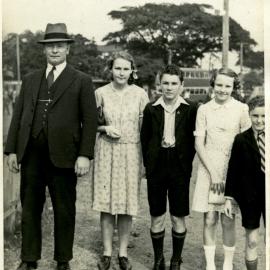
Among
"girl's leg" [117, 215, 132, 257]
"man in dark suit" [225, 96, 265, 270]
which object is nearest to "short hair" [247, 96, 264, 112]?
"man in dark suit" [225, 96, 265, 270]

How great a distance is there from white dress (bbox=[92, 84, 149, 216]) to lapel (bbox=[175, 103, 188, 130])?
24 centimetres

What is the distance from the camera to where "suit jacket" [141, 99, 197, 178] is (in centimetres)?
258

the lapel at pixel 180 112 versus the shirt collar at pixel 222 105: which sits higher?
the shirt collar at pixel 222 105

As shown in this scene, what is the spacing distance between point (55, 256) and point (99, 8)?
1.48m

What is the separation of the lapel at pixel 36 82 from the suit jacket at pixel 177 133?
24.6 inches

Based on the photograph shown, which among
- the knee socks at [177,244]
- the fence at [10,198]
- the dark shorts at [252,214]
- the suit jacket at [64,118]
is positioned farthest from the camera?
the fence at [10,198]

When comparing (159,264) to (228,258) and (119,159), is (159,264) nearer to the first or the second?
(228,258)

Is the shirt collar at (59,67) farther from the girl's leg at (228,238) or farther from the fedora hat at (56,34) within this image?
the girl's leg at (228,238)

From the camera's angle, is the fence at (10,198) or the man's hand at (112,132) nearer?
the man's hand at (112,132)

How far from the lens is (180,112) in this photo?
8.54ft

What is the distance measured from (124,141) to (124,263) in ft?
2.36

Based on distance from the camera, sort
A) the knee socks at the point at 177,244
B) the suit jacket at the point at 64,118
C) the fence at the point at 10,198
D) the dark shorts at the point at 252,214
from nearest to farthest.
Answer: the dark shorts at the point at 252,214
the suit jacket at the point at 64,118
the knee socks at the point at 177,244
the fence at the point at 10,198

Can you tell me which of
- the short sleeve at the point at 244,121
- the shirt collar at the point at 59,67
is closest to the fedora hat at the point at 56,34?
the shirt collar at the point at 59,67

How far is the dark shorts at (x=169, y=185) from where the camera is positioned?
2.58m
